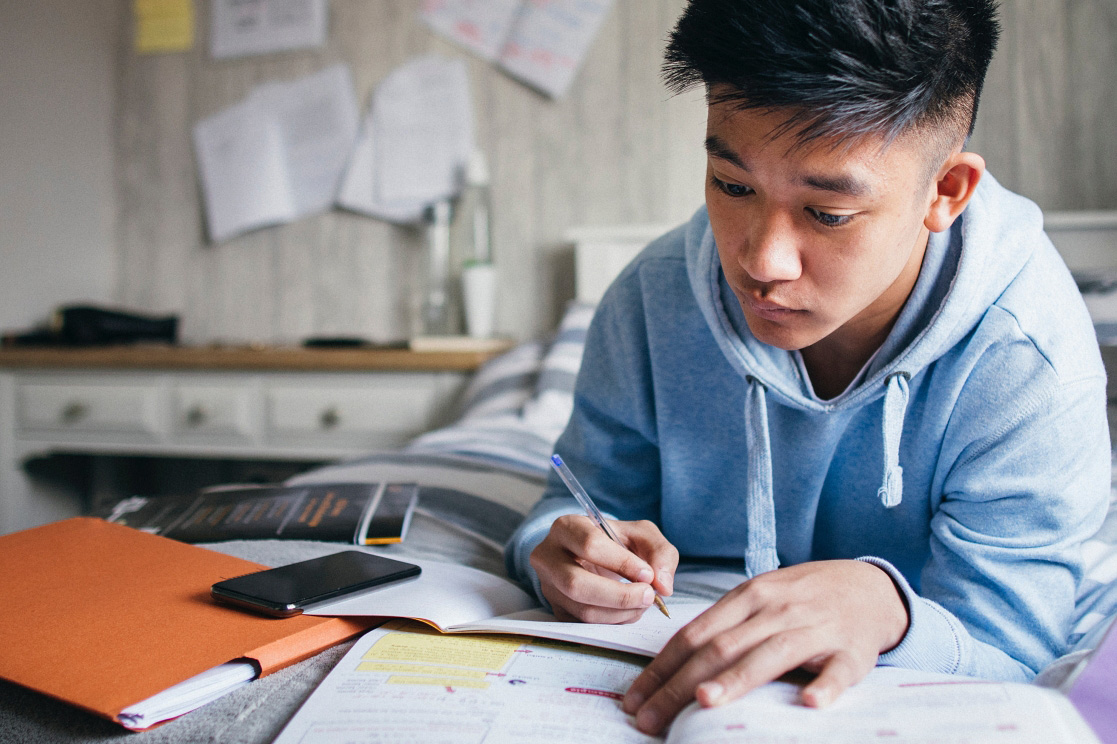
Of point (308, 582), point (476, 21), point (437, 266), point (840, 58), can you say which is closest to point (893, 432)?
point (840, 58)

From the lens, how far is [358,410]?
1.64m

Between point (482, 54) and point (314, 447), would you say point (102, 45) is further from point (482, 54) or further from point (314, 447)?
point (314, 447)

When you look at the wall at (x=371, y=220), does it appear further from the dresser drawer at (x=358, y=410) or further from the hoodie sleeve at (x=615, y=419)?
the hoodie sleeve at (x=615, y=419)

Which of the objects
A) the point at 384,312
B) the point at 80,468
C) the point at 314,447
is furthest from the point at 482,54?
the point at 80,468

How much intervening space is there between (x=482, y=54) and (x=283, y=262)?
0.71 m

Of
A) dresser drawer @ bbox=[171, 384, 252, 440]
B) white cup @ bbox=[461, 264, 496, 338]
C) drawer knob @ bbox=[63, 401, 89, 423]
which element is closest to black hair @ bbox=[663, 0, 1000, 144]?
white cup @ bbox=[461, 264, 496, 338]

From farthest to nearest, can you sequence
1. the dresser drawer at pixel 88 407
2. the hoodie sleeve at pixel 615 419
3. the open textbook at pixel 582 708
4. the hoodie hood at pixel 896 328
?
the dresser drawer at pixel 88 407, the hoodie sleeve at pixel 615 419, the hoodie hood at pixel 896 328, the open textbook at pixel 582 708

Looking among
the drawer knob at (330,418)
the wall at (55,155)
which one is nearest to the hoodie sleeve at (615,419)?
the drawer knob at (330,418)

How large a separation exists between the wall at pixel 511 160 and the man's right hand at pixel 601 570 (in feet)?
4.09

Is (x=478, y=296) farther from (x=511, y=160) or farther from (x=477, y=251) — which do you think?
(x=511, y=160)

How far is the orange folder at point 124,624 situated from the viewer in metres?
0.42

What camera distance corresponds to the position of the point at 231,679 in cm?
44

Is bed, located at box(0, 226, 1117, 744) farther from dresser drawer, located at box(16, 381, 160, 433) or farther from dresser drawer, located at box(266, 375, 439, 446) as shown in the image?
dresser drawer, located at box(16, 381, 160, 433)

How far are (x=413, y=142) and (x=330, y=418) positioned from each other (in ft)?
2.25
